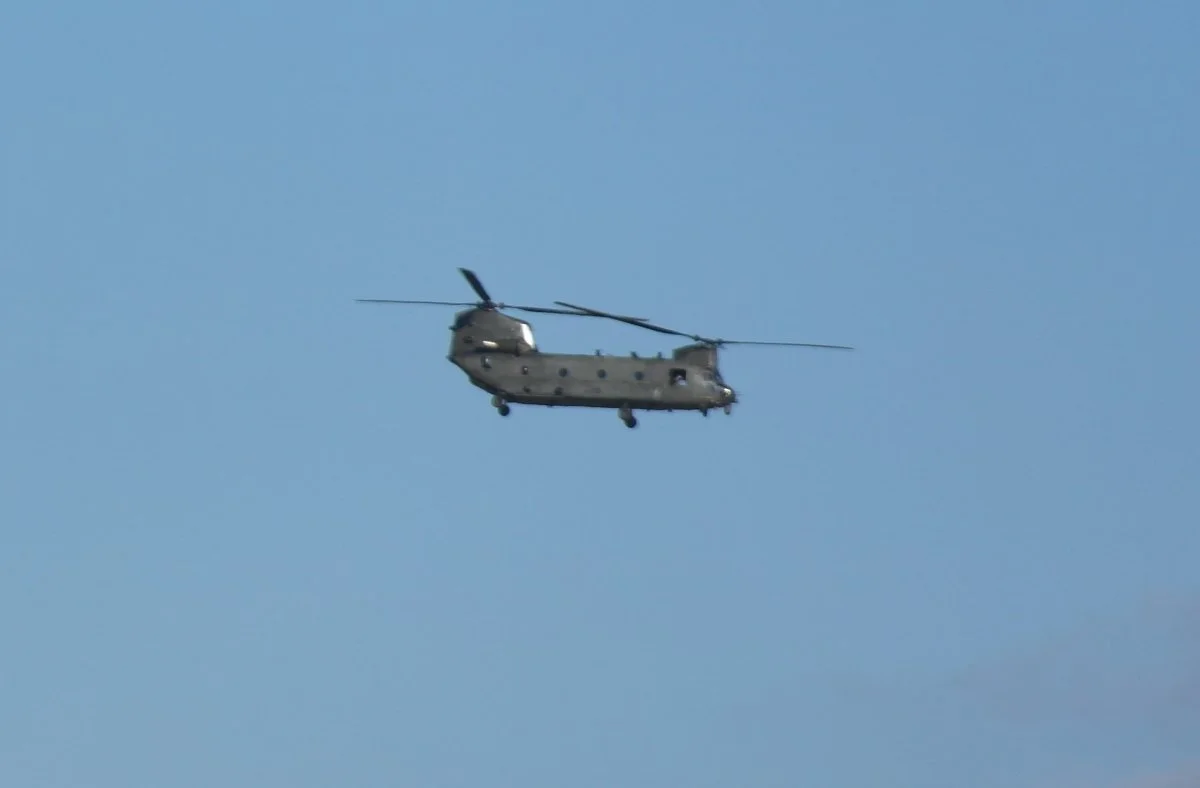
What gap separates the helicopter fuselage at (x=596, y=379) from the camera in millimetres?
76875

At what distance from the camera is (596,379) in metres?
77.0

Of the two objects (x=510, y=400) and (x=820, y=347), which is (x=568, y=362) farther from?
(x=820, y=347)

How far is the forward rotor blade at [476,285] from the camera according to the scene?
7579 cm

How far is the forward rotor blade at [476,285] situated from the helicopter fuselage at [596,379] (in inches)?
94.1

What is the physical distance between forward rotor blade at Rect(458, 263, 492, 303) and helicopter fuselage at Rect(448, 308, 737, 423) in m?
2.39

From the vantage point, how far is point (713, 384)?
7738cm

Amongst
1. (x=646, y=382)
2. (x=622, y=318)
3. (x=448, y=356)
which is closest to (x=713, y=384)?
(x=646, y=382)

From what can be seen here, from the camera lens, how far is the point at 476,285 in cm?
7769

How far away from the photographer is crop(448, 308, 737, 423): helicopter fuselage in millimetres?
76875

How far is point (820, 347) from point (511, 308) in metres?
15.5

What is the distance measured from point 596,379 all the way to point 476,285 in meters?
7.78

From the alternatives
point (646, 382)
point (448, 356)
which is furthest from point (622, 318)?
point (448, 356)

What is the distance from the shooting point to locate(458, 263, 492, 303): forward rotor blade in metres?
75.8

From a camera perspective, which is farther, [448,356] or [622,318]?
[448,356]
